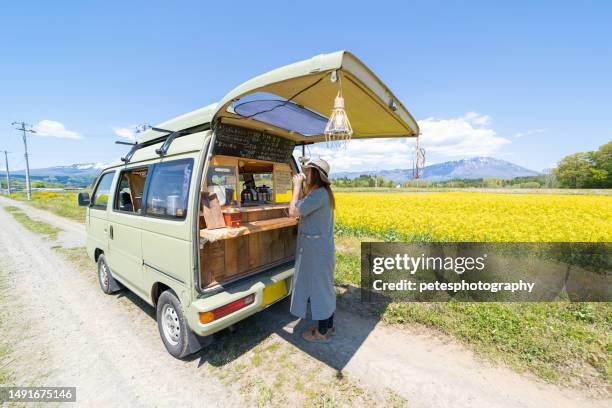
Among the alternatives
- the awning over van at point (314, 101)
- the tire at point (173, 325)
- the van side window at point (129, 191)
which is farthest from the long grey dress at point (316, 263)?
the van side window at point (129, 191)

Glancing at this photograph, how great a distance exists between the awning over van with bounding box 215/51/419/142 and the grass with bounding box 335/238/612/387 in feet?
8.35

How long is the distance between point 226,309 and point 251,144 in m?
2.02

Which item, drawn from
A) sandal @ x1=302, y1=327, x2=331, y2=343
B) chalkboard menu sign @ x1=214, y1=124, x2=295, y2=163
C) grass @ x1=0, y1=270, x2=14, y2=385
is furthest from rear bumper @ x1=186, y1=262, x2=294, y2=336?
grass @ x1=0, y1=270, x2=14, y2=385

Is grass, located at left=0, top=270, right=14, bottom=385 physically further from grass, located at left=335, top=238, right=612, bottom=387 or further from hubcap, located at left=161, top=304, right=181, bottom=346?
grass, located at left=335, top=238, right=612, bottom=387

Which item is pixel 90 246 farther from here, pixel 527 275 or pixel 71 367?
pixel 527 275

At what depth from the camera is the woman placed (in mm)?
2586

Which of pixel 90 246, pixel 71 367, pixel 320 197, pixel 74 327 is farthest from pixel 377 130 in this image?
pixel 90 246

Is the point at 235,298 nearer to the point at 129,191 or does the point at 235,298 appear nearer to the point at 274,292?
the point at 274,292

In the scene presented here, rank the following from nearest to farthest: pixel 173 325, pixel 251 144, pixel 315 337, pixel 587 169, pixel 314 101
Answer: pixel 314 101 → pixel 173 325 → pixel 315 337 → pixel 251 144 → pixel 587 169

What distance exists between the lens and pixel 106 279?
4.26 m

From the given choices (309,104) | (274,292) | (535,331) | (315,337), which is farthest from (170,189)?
(535,331)

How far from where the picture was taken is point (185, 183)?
101 inches

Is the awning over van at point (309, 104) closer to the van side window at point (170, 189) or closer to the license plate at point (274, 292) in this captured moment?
the van side window at point (170, 189)

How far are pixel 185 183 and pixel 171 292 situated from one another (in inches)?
47.3
